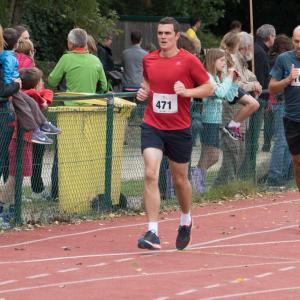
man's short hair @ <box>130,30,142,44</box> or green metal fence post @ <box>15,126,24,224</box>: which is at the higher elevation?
man's short hair @ <box>130,30,142,44</box>

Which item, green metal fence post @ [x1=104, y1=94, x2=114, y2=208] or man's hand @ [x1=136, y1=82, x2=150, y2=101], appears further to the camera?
green metal fence post @ [x1=104, y1=94, x2=114, y2=208]

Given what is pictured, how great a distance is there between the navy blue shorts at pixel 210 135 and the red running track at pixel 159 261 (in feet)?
4.37

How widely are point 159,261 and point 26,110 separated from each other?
2.57m

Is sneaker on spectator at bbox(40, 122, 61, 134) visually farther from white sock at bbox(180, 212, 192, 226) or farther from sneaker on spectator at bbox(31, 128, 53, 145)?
white sock at bbox(180, 212, 192, 226)

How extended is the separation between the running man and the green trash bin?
2.05 metres

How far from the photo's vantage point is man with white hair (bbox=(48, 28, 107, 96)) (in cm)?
1522

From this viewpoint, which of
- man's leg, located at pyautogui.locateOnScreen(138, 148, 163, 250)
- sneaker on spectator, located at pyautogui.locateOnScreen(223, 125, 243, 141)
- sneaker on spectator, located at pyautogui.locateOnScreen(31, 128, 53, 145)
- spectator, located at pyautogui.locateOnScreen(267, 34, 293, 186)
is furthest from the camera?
spectator, located at pyautogui.locateOnScreen(267, 34, 293, 186)

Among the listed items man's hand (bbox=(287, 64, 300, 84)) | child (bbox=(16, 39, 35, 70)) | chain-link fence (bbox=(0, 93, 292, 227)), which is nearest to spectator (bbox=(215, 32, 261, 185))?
chain-link fence (bbox=(0, 93, 292, 227))

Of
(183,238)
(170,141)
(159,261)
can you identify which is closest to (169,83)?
(170,141)

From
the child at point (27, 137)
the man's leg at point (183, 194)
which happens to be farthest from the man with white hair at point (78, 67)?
the man's leg at point (183, 194)

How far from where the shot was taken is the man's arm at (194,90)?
1148 centimetres

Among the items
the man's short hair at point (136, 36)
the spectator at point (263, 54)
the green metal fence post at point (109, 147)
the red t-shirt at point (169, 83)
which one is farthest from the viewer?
the man's short hair at point (136, 36)

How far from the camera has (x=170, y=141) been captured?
38.9ft

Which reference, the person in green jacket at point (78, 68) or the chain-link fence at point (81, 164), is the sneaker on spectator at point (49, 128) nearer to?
the chain-link fence at point (81, 164)
